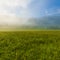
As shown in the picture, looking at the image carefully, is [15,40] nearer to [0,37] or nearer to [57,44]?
[0,37]

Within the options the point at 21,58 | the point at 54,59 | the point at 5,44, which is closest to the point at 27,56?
the point at 21,58

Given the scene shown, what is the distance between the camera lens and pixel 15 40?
22906mm

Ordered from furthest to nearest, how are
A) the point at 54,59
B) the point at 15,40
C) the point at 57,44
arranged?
the point at 15,40, the point at 57,44, the point at 54,59

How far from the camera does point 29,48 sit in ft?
67.5

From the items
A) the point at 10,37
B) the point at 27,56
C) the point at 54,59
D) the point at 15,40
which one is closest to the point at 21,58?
the point at 27,56

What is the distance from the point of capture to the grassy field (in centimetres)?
1853

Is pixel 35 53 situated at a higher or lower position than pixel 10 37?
lower

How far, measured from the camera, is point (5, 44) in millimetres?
21766

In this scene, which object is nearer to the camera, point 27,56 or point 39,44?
point 27,56

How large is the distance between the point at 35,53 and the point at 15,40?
4.68 metres

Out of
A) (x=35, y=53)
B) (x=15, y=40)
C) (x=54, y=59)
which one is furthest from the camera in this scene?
(x=15, y=40)

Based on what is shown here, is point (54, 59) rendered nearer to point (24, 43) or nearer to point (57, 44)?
point (57, 44)

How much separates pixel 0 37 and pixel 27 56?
7.16 m

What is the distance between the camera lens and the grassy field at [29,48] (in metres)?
18.5
